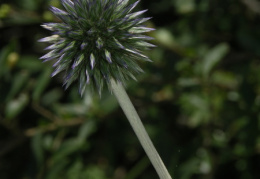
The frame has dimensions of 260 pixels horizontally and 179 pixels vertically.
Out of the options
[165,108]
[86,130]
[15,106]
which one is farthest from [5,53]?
[165,108]

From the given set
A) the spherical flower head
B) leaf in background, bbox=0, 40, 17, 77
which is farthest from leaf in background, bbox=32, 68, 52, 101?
the spherical flower head

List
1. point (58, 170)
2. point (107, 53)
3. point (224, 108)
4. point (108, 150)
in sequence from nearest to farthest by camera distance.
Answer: point (107, 53), point (58, 170), point (224, 108), point (108, 150)

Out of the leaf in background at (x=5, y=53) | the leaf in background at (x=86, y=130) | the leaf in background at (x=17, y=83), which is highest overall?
the leaf in background at (x=5, y=53)

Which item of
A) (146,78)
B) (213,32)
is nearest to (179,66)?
(146,78)

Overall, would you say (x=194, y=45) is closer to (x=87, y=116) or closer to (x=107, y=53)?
(x=87, y=116)

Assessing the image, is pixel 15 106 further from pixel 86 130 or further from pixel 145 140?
pixel 145 140

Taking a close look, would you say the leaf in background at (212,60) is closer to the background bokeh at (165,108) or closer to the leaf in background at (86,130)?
the background bokeh at (165,108)

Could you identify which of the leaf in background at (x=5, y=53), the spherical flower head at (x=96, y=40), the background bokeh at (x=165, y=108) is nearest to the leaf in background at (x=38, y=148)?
the background bokeh at (x=165, y=108)

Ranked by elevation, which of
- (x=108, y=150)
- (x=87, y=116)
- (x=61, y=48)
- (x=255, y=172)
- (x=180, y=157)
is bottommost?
(x=255, y=172)
